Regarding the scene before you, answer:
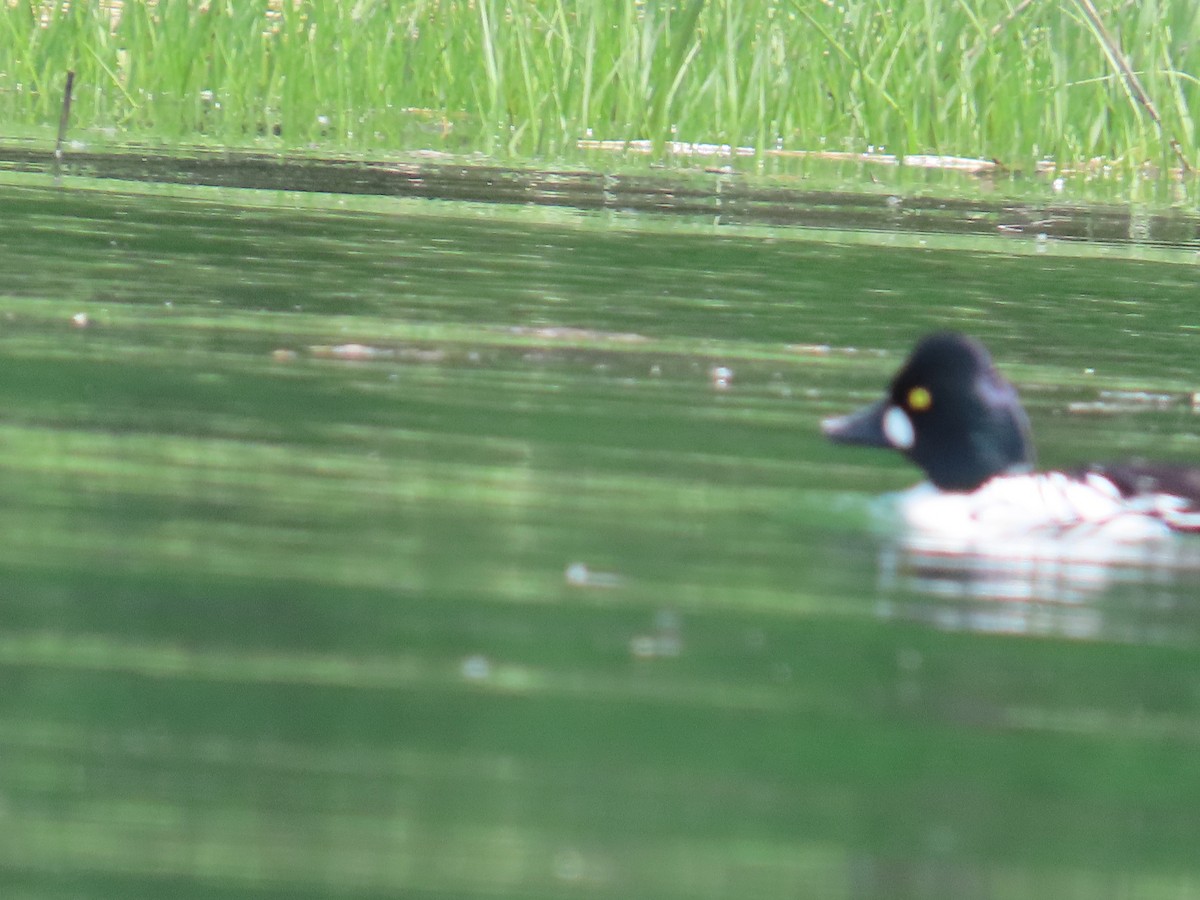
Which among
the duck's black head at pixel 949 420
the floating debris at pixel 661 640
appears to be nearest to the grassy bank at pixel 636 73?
the duck's black head at pixel 949 420

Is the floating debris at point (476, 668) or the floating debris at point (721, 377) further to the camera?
the floating debris at point (721, 377)

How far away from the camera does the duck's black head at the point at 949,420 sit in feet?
16.3

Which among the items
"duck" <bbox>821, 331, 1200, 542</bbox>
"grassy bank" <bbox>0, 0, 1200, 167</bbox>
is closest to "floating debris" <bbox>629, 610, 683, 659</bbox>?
"duck" <bbox>821, 331, 1200, 542</bbox>

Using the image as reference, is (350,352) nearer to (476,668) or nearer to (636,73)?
(476,668)

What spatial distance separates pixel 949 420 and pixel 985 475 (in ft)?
0.48

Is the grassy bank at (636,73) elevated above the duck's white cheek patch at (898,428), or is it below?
above

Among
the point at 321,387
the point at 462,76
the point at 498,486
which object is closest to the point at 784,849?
the point at 498,486

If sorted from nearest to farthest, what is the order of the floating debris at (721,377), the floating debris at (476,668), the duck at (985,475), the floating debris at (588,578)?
the floating debris at (476,668), the floating debris at (588,578), the duck at (985,475), the floating debris at (721,377)

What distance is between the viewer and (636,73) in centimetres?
1249

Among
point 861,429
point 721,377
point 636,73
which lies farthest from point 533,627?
point 636,73

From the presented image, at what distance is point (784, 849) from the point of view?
2475 millimetres

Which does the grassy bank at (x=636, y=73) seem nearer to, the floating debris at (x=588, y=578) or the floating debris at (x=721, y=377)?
the floating debris at (x=721, y=377)

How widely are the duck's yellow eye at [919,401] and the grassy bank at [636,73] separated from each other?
7345mm

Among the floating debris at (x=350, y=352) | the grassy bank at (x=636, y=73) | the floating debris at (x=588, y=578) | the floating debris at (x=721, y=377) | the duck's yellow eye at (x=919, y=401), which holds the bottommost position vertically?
the floating debris at (x=588, y=578)
